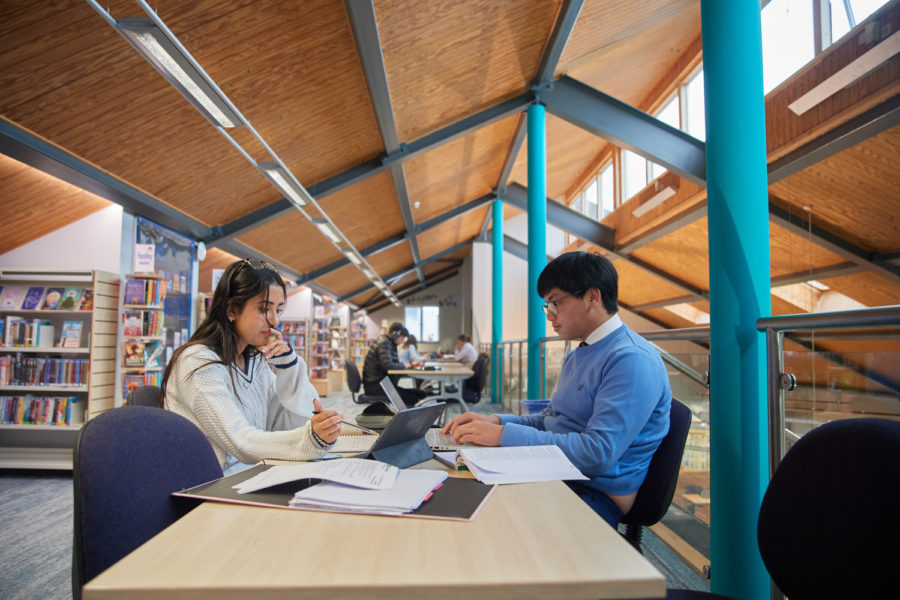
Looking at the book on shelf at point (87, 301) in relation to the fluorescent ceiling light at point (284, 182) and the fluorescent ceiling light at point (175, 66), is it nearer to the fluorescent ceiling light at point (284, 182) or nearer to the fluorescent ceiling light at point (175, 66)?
the fluorescent ceiling light at point (284, 182)

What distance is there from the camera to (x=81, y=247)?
5.66 m

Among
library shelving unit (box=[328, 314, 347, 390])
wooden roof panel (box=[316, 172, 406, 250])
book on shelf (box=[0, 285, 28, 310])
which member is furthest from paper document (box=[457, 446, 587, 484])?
library shelving unit (box=[328, 314, 347, 390])

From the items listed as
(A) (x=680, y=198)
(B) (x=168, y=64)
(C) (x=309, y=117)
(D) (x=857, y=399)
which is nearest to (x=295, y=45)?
(C) (x=309, y=117)

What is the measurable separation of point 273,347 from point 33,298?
3837mm

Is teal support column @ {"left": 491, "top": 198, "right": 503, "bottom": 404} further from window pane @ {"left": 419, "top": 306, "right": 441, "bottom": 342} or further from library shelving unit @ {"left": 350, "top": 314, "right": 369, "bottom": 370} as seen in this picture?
window pane @ {"left": 419, "top": 306, "right": 441, "bottom": 342}

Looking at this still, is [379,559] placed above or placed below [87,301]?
below

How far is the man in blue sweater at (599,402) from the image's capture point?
1.37 m

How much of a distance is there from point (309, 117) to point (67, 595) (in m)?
4.59

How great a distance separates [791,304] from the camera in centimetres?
696

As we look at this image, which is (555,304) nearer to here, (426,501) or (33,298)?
(426,501)

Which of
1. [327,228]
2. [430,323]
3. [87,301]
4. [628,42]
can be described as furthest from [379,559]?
[430,323]

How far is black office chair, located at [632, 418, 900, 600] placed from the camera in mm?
812

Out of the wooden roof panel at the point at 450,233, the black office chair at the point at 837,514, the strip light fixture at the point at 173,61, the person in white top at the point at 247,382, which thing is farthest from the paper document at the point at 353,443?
the wooden roof panel at the point at 450,233

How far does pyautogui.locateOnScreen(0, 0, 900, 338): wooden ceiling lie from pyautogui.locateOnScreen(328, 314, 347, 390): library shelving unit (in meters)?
3.69
